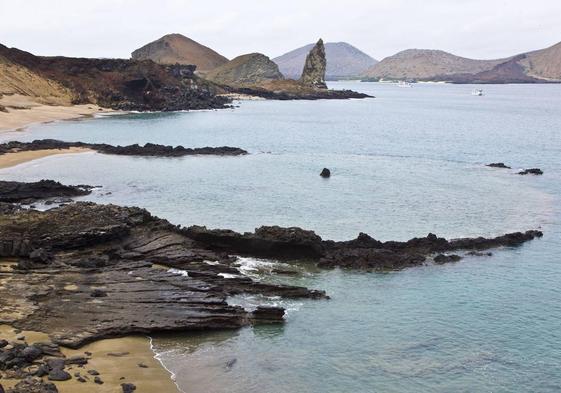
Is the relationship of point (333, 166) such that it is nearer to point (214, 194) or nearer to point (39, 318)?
point (214, 194)

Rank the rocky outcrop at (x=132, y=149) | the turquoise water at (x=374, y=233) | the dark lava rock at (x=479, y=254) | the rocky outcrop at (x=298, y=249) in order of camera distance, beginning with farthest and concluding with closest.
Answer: the rocky outcrop at (x=132, y=149)
the dark lava rock at (x=479, y=254)
the rocky outcrop at (x=298, y=249)
the turquoise water at (x=374, y=233)

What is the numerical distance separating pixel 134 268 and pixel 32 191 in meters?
22.1

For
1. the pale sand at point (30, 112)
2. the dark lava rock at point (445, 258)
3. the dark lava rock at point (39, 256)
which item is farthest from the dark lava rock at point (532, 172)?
the pale sand at point (30, 112)

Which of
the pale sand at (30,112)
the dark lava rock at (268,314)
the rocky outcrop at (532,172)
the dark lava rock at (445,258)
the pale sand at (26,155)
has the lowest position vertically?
the dark lava rock at (445,258)

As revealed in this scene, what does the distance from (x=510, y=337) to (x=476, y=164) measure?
52564 mm

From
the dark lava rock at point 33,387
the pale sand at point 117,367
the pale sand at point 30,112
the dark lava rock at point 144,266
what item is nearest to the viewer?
the dark lava rock at point 33,387

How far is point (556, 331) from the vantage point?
83.5 ft

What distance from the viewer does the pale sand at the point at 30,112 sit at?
102925mm

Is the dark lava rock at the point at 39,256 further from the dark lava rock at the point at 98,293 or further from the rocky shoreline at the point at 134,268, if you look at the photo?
the dark lava rock at the point at 98,293

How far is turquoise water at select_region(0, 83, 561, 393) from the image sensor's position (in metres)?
21.7

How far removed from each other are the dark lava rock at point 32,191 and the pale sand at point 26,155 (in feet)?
52.2

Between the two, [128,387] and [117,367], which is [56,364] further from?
[128,387]

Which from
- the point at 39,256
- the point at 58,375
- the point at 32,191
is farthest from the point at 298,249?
the point at 32,191

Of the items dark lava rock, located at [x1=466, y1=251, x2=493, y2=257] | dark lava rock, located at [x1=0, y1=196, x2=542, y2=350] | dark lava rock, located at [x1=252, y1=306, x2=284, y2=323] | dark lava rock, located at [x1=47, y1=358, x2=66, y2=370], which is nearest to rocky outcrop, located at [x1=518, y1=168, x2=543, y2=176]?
dark lava rock, located at [x1=0, y1=196, x2=542, y2=350]
